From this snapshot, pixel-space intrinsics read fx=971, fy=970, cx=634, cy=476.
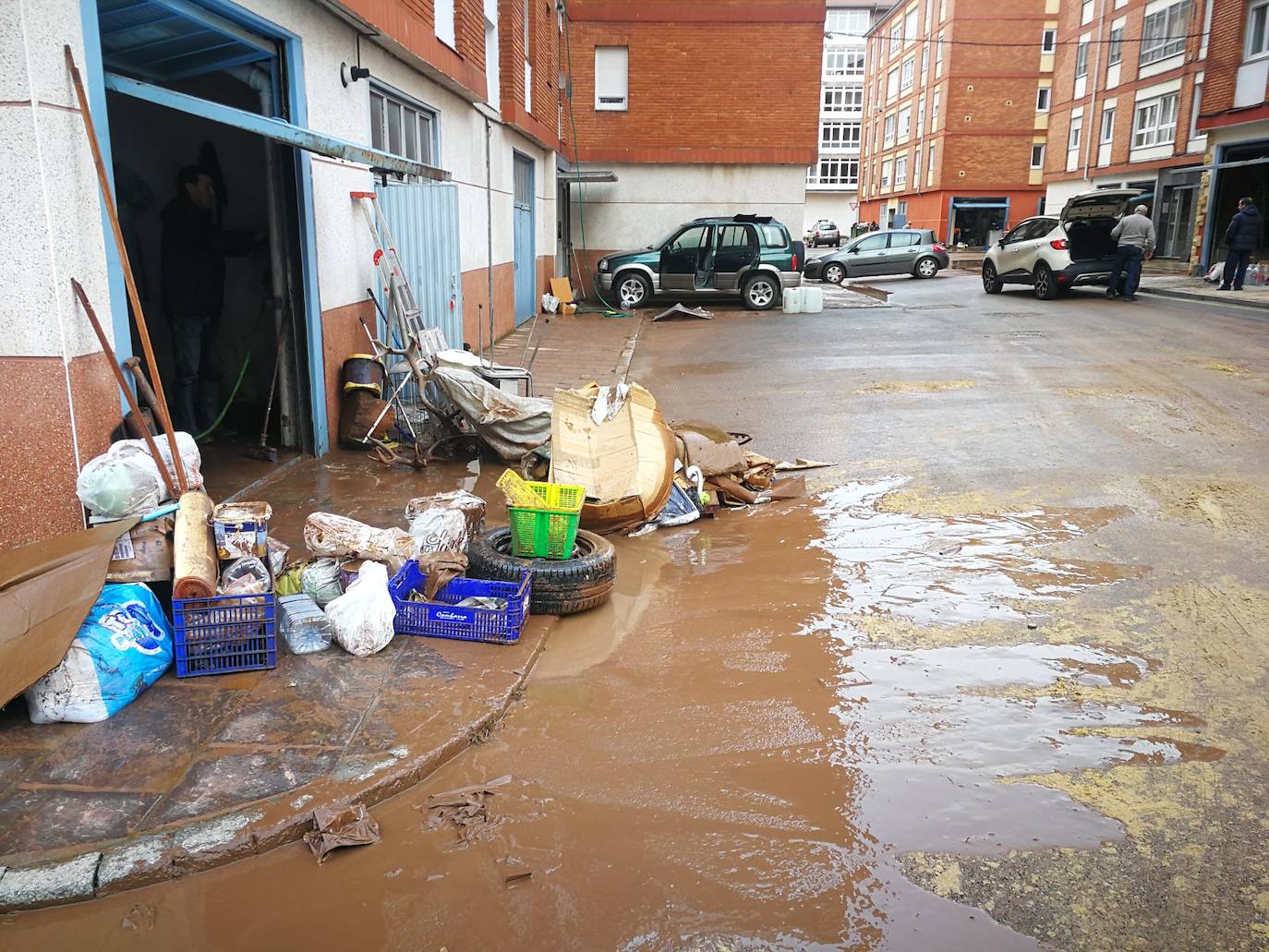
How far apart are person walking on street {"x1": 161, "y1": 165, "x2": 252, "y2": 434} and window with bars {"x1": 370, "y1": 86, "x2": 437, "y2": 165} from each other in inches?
88.9

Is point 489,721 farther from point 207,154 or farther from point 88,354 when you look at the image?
point 207,154

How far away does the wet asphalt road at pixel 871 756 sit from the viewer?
2.84m

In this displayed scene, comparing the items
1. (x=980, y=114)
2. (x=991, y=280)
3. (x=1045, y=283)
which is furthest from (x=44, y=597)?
(x=980, y=114)

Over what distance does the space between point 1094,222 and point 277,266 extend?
58.8 feet

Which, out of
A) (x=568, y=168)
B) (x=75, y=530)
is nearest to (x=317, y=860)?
(x=75, y=530)

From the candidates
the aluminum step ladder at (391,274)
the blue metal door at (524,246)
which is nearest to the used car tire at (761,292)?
the blue metal door at (524,246)

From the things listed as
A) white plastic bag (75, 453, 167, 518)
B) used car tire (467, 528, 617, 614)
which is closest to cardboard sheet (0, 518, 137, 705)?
white plastic bag (75, 453, 167, 518)

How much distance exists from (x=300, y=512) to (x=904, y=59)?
58.9 meters

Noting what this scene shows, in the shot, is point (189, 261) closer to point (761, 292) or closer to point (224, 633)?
point (224, 633)

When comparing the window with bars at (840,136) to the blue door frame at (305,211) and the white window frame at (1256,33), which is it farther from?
the blue door frame at (305,211)

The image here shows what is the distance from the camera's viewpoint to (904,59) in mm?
56844

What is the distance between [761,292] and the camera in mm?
21344

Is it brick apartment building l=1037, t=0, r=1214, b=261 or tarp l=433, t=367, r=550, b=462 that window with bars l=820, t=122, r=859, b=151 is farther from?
tarp l=433, t=367, r=550, b=462

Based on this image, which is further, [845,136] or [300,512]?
[845,136]
